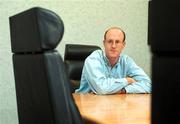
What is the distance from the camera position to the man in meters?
2.28

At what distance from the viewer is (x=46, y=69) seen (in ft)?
3.26

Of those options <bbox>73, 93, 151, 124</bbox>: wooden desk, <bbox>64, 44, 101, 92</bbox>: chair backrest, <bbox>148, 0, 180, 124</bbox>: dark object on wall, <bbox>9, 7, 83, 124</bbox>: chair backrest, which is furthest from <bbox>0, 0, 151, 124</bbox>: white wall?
<bbox>148, 0, 180, 124</bbox>: dark object on wall

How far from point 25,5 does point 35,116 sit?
238 cm

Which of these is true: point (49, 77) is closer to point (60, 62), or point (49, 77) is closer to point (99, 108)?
point (60, 62)

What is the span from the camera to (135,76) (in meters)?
2.53

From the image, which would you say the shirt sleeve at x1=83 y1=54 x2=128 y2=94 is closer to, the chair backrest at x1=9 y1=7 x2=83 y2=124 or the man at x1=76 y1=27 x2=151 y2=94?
the man at x1=76 y1=27 x2=151 y2=94

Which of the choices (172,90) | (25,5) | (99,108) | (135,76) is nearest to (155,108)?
(172,90)

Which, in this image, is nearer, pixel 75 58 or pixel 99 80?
pixel 99 80

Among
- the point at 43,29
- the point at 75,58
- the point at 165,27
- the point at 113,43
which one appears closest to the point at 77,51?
the point at 75,58

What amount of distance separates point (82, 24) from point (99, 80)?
141 cm

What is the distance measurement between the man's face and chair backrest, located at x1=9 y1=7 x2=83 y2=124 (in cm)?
152

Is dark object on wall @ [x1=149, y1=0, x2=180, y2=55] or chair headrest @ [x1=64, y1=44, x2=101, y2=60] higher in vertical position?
dark object on wall @ [x1=149, y1=0, x2=180, y2=55]

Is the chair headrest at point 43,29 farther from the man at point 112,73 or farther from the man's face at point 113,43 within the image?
the man's face at point 113,43

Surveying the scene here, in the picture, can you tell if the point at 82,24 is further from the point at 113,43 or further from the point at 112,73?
the point at 112,73
